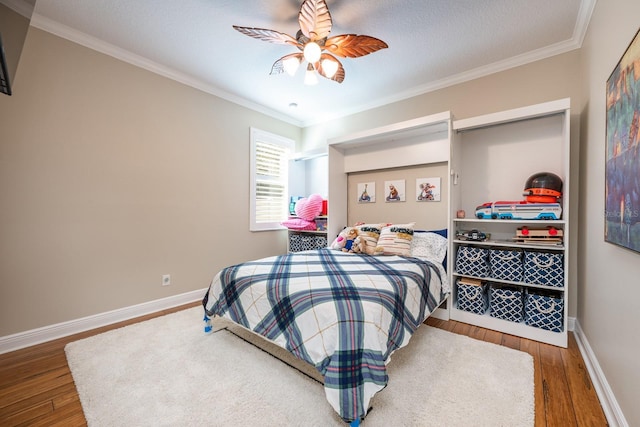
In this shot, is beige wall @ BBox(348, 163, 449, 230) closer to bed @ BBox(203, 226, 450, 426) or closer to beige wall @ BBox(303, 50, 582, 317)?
beige wall @ BBox(303, 50, 582, 317)

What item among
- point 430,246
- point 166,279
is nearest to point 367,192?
point 430,246

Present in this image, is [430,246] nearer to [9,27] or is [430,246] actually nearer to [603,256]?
[603,256]

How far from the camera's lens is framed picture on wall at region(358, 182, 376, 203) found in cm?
377

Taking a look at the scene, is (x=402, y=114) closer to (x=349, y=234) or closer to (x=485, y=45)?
(x=485, y=45)

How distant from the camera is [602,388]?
62.8 inches

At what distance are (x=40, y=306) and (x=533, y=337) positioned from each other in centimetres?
426

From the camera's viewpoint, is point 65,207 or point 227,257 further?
point 227,257

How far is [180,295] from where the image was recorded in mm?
3203

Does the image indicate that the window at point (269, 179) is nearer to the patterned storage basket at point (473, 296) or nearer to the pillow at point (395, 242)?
the pillow at point (395, 242)

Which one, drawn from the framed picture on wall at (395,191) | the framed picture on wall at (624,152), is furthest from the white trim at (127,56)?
the framed picture on wall at (624,152)

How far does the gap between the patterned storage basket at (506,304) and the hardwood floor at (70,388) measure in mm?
195

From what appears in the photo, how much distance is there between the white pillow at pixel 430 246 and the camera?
2.78m

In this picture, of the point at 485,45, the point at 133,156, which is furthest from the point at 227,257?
the point at 485,45

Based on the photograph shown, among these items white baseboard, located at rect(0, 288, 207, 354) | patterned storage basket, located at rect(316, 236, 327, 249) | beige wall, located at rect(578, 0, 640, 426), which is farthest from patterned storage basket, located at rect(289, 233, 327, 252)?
beige wall, located at rect(578, 0, 640, 426)
